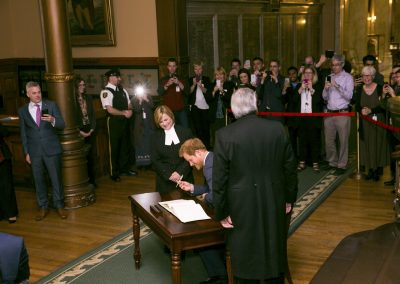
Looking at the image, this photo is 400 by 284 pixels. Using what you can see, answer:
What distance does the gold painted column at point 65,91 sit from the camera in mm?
7496

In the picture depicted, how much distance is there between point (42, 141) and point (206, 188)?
2993 millimetres

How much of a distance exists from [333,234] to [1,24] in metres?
9.20

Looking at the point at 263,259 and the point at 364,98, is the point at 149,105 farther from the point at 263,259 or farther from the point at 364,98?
the point at 263,259

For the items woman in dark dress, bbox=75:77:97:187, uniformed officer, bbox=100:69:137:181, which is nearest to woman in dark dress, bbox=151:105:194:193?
woman in dark dress, bbox=75:77:97:187

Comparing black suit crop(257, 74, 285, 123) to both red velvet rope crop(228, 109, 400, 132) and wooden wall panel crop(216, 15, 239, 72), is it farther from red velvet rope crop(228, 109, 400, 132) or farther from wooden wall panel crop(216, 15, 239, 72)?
wooden wall panel crop(216, 15, 239, 72)

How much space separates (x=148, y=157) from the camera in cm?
948

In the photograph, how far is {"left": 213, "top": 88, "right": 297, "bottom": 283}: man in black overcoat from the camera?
401 cm

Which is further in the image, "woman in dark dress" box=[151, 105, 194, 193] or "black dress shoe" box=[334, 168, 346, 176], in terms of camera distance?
"black dress shoe" box=[334, 168, 346, 176]

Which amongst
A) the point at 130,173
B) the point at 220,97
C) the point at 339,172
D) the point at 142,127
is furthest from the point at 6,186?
the point at 339,172

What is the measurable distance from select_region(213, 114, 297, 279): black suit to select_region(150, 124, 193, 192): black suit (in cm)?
169

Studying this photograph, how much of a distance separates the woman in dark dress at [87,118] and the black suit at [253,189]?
14.7 ft

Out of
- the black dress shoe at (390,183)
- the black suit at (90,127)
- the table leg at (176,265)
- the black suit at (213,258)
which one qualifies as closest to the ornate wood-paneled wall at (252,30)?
the black suit at (90,127)

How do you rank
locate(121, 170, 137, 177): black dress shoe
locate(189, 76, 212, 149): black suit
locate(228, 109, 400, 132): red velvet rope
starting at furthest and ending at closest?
locate(189, 76, 212, 149): black suit < locate(121, 170, 137, 177): black dress shoe < locate(228, 109, 400, 132): red velvet rope

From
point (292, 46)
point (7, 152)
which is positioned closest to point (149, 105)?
point (7, 152)
